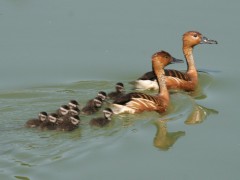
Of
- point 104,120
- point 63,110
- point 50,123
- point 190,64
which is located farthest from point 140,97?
point 190,64

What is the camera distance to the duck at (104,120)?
9.07 m

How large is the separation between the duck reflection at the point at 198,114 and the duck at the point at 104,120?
1057 millimetres

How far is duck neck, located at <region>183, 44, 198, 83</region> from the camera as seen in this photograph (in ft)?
35.8

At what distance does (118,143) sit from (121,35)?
11.4 feet

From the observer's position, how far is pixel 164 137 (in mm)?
8945

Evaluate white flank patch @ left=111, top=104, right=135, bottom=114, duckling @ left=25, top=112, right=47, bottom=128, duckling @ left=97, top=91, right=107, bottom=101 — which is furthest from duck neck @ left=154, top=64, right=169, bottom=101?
duckling @ left=25, top=112, right=47, bottom=128

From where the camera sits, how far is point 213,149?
8.48m

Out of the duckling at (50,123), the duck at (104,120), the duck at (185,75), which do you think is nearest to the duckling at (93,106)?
the duck at (104,120)

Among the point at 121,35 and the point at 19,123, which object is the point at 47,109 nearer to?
the point at 19,123

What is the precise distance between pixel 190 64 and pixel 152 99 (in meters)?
1.44

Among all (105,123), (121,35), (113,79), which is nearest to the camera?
(105,123)

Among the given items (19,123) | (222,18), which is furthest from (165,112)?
(222,18)

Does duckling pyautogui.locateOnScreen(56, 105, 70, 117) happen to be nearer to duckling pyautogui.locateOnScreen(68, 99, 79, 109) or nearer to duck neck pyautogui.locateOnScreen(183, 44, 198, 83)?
duckling pyautogui.locateOnScreen(68, 99, 79, 109)

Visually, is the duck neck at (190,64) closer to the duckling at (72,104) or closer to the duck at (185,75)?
the duck at (185,75)
